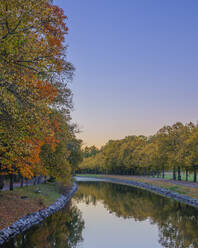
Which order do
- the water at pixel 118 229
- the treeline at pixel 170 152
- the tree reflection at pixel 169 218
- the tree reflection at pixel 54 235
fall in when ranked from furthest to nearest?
the treeline at pixel 170 152 < the tree reflection at pixel 169 218 < the water at pixel 118 229 < the tree reflection at pixel 54 235

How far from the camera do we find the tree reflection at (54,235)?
55.6ft

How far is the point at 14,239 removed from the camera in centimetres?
1728

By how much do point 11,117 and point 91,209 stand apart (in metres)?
25.4

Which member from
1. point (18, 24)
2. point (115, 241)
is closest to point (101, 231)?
point (115, 241)

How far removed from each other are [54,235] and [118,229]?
21.8ft

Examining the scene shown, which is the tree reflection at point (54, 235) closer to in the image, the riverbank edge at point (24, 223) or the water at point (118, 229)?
the water at point (118, 229)

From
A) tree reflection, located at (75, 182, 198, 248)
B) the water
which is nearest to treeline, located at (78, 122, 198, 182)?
tree reflection, located at (75, 182, 198, 248)

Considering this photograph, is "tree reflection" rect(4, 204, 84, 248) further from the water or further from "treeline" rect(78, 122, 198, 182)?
"treeline" rect(78, 122, 198, 182)

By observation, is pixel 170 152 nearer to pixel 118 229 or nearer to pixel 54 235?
pixel 118 229

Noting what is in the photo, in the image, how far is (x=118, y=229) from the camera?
23734 millimetres

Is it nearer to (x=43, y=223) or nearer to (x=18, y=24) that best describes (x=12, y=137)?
(x=18, y=24)

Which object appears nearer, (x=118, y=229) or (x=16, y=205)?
(x=16, y=205)

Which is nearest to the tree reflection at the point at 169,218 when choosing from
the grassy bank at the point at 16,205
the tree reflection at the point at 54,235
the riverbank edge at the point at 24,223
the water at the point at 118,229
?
the water at the point at 118,229

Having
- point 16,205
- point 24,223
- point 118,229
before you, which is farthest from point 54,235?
point 118,229
